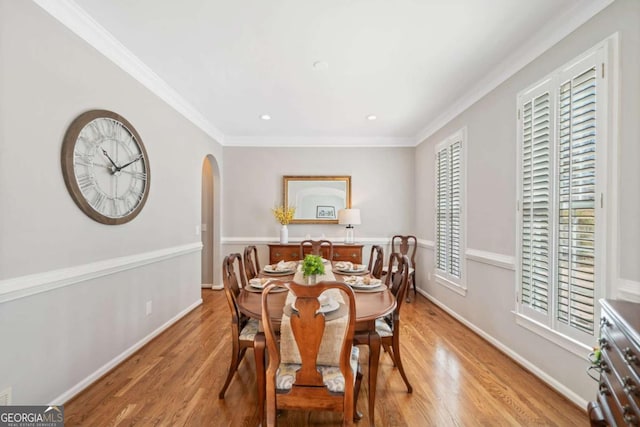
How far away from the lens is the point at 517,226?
2547 mm

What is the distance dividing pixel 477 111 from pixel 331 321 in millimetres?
2897

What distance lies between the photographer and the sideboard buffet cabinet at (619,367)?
102cm

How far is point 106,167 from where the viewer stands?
93.0 inches

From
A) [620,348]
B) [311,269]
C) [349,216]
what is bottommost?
[620,348]

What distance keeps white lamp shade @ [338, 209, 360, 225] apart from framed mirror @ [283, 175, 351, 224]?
34cm

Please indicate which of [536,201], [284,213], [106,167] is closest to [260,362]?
[106,167]

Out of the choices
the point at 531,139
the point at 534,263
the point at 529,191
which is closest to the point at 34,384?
the point at 534,263

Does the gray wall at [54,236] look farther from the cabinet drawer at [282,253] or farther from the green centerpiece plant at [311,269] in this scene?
the cabinet drawer at [282,253]

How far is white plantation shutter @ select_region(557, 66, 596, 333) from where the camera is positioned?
187cm

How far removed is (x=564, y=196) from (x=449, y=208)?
1.84 m

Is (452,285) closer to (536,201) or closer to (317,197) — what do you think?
(536,201)

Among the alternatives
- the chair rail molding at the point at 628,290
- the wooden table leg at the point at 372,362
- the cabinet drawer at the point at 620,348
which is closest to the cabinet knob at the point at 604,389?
the cabinet drawer at the point at 620,348

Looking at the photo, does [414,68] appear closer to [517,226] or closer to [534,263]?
[517,226]

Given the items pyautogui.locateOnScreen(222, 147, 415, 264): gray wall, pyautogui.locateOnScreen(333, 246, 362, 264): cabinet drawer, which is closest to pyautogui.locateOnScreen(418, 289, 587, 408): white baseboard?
pyautogui.locateOnScreen(333, 246, 362, 264): cabinet drawer
